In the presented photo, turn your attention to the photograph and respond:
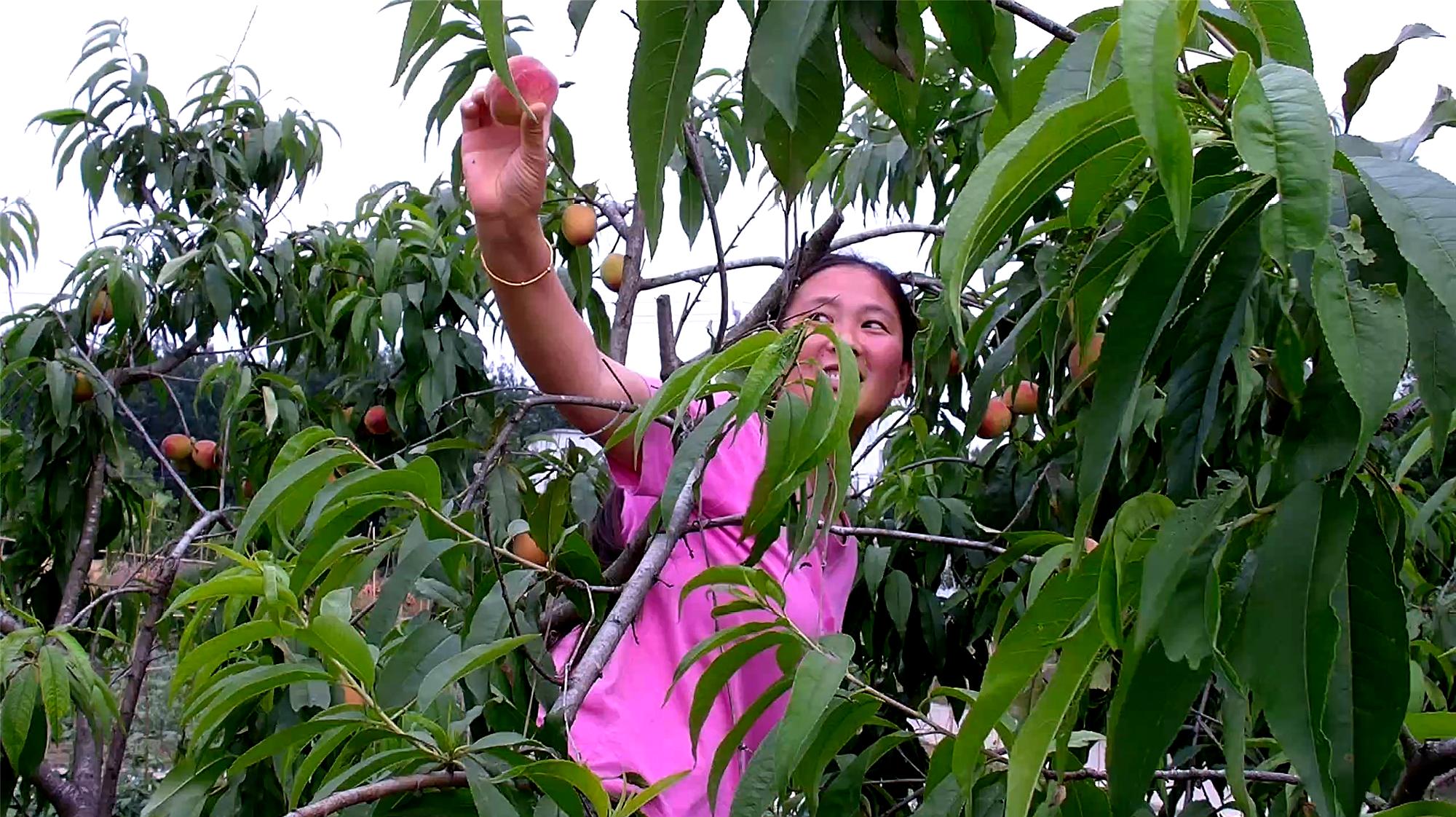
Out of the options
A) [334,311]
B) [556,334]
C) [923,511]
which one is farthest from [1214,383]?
[334,311]

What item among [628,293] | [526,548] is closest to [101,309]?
[526,548]

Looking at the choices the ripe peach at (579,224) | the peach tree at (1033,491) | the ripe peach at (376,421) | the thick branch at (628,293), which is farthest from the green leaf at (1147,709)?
the ripe peach at (376,421)

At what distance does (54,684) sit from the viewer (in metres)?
1.38

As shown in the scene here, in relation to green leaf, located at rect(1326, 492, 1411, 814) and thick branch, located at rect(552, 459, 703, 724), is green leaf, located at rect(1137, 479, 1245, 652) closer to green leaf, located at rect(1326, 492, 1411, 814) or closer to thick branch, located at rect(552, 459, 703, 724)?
green leaf, located at rect(1326, 492, 1411, 814)

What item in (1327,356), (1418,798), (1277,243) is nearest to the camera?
(1277,243)

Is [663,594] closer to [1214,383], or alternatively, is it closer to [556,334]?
[556,334]

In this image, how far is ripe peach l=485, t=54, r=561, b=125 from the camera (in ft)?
2.75

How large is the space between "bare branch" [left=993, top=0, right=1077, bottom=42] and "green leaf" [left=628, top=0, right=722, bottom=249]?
4.8 inches

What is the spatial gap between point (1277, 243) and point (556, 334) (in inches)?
29.6

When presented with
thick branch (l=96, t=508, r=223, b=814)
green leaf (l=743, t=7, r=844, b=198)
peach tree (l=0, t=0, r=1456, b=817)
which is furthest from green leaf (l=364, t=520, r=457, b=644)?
thick branch (l=96, t=508, r=223, b=814)

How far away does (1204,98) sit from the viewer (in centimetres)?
42

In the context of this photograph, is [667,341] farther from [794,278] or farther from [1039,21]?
[1039,21]

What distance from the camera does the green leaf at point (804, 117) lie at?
0.48 m

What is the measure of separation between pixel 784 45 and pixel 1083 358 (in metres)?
0.18
